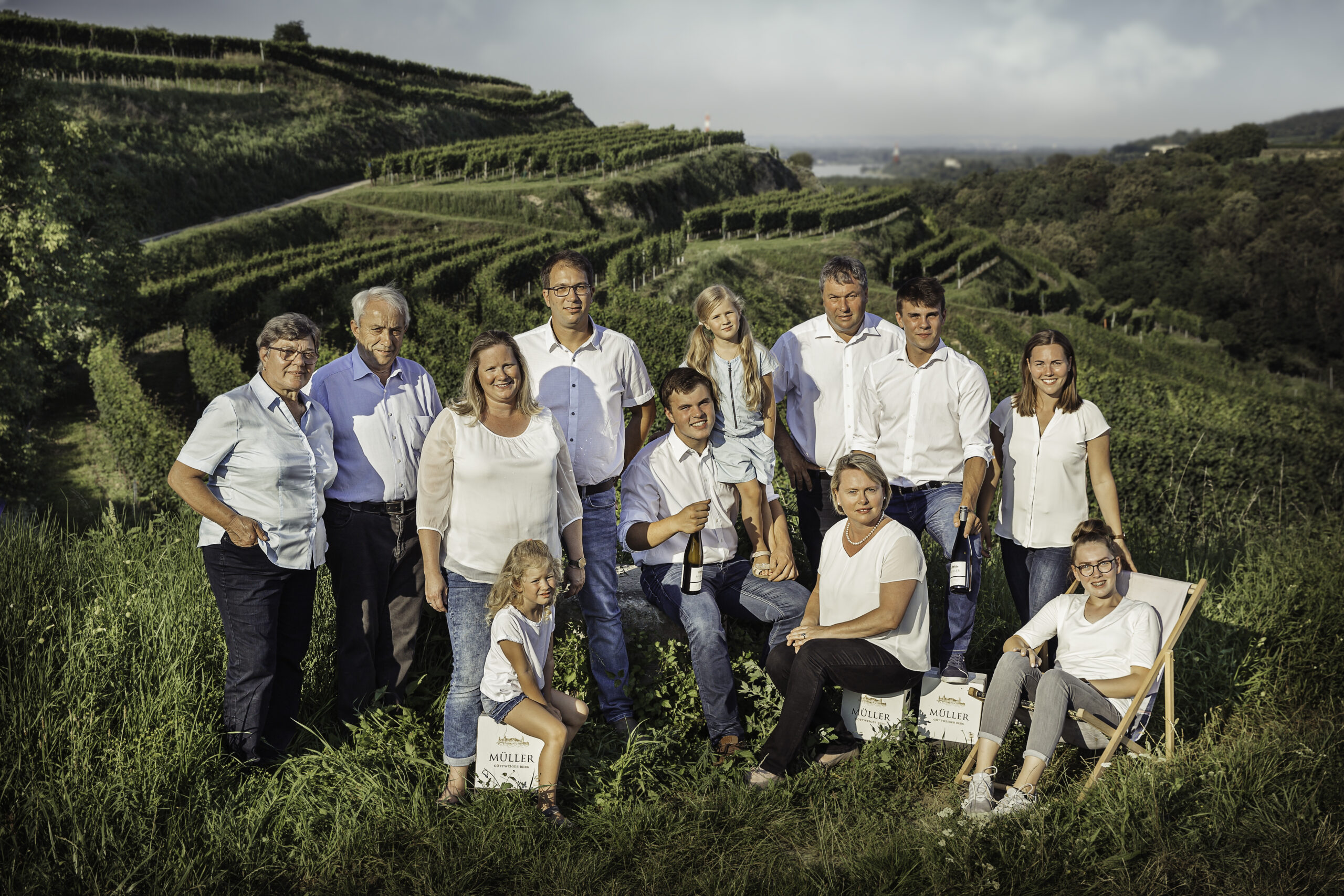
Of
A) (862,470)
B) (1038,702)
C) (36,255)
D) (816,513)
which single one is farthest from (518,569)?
(36,255)

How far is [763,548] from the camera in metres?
4.34

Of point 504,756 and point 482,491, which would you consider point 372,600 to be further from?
point 504,756

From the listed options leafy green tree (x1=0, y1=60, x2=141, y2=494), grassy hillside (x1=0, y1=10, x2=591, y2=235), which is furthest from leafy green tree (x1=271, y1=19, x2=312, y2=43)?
leafy green tree (x1=0, y1=60, x2=141, y2=494)

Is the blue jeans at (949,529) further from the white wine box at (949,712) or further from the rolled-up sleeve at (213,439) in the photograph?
the rolled-up sleeve at (213,439)

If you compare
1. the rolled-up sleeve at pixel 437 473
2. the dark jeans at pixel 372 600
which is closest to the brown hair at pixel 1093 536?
the rolled-up sleeve at pixel 437 473

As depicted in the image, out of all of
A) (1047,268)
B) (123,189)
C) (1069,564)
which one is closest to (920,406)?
(1069,564)

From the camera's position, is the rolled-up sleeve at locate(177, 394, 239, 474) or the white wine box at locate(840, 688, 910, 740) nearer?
the rolled-up sleeve at locate(177, 394, 239, 474)

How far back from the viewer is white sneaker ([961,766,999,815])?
353cm

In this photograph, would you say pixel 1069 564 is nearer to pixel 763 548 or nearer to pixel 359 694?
pixel 763 548

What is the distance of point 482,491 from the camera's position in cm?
365

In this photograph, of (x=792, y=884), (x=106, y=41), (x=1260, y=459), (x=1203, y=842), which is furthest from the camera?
(x=106, y=41)

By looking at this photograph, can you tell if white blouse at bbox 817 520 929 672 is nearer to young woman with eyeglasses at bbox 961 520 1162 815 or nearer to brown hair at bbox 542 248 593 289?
young woman with eyeglasses at bbox 961 520 1162 815

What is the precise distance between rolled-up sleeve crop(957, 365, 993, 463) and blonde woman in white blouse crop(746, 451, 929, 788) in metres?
0.68

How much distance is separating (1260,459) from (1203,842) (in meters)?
10.7
